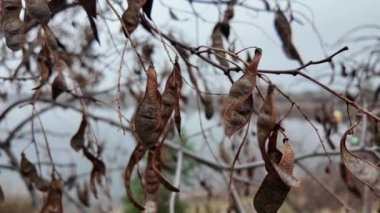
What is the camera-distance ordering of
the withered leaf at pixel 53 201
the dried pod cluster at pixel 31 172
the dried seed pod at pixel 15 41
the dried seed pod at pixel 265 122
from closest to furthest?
the dried seed pod at pixel 265 122
the dried seed pod at pixel 15 41
the withered leaf at pixel 53 201
the dried pod cluster at pixel 31 172

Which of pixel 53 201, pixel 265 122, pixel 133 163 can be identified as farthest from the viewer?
pixel 53 201

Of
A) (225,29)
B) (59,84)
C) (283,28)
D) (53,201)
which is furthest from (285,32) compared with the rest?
(53,201)

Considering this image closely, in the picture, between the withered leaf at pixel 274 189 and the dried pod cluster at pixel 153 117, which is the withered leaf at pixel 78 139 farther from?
the withered leaf at pixel 274 189

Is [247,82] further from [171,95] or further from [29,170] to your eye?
[29,170]

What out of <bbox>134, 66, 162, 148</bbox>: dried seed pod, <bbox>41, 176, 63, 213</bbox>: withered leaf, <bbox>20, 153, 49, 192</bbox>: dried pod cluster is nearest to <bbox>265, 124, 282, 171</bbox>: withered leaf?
<bbox>134, 66, 162, 148</bbox>: dried seed pod

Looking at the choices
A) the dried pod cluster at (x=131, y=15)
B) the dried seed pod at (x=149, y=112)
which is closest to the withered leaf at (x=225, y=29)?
the dried pod cluster at (x=131, y=15)

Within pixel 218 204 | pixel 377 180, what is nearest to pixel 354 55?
pixel 377 180

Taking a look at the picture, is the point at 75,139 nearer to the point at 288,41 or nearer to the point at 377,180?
the point at 288,41
